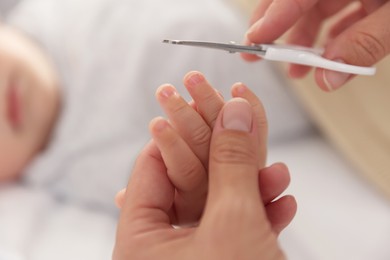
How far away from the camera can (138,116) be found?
961 mm

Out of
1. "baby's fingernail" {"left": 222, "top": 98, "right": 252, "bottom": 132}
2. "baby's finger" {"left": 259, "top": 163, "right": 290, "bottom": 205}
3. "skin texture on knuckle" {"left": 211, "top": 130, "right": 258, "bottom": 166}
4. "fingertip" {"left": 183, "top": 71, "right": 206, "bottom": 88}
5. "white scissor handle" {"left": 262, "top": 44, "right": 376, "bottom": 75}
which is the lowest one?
"baby's finger" {"left": 259, "top": 163, "right": 290, "bottom": 205}

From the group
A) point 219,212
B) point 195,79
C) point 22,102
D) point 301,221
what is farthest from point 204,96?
point 22,102

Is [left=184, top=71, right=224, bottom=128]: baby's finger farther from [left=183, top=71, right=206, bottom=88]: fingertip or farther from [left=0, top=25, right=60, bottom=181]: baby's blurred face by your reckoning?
[left=0, top=25, right=60, bottom=181]: baby's blurred face

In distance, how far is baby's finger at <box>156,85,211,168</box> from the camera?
18.8 inches

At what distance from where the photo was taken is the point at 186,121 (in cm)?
50

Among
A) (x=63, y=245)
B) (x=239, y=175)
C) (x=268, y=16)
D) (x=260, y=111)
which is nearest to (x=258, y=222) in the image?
(x=239, y=175)

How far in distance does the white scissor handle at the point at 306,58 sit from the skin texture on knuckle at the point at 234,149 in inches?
5.6

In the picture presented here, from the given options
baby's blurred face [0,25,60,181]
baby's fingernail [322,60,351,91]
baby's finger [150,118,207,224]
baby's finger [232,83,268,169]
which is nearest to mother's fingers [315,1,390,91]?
baby's fingernail [322,60,351,91]

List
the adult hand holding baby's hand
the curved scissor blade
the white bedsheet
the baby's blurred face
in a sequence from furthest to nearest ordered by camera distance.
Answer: the baby's blurred face < the white bedsheet < the curved scissor blade < the adult hand holding baby's hand

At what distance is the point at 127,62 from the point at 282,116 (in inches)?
12.7

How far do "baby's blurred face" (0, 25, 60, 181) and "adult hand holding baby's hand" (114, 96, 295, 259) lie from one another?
516mm

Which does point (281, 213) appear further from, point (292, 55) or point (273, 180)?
point (292, 55)

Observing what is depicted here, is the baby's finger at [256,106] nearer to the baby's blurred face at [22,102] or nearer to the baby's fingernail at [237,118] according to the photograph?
the baby's fingernail at [237,118]

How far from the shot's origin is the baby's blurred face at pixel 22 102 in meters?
0.92
